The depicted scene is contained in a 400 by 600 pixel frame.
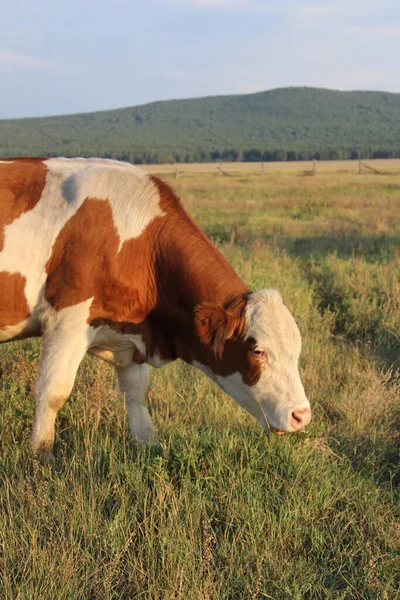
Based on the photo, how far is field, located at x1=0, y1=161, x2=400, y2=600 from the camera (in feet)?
10.9

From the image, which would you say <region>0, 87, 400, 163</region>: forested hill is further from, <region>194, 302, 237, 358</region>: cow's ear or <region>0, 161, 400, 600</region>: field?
<region>194, 302, 237, 358</region>: cow's ear

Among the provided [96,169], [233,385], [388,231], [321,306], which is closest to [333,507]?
[233,385]

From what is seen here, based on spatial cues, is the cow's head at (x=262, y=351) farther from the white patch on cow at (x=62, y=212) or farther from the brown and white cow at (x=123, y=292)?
the white patch on cow at (x=62, y=212)

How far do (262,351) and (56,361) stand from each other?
1.35 metres

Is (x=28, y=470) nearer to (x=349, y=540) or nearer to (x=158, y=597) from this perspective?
(x=158, y=597)

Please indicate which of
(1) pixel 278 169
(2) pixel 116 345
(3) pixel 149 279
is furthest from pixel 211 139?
(3) pixel 149 279

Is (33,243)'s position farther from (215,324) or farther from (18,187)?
(215,324)

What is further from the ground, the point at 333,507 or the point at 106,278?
the point at 106,278

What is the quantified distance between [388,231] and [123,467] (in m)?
12.3

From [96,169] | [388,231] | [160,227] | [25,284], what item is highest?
[96,169]

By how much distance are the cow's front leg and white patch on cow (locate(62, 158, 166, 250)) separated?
1.09 m

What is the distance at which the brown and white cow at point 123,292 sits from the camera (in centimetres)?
441

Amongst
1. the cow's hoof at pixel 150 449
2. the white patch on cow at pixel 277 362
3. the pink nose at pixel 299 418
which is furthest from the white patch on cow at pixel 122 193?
the pink nose at pixel 299 418

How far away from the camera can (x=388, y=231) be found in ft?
50.3
